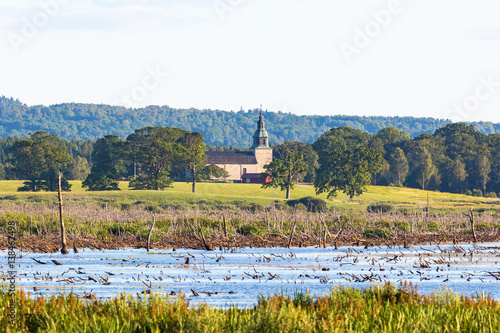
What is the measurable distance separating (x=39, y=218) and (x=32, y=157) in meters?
62.6

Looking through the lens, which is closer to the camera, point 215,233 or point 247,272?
point 247,272

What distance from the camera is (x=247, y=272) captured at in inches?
1130

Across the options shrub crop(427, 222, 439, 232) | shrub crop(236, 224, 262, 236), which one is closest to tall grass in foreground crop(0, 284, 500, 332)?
shrub crop(236, 224, 262, 236)

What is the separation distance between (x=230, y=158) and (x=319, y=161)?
6622 cm

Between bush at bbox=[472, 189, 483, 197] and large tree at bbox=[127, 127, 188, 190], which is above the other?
large tree at bbox=[127, 127, 188, 190]

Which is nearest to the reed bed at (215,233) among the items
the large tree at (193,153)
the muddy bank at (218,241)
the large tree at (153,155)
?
the muddy bank at (218,241)

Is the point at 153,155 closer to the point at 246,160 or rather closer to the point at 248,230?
the point at 248,230

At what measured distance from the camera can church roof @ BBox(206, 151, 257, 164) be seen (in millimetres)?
162625

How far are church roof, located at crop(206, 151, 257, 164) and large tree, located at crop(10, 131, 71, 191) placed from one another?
59157 mm

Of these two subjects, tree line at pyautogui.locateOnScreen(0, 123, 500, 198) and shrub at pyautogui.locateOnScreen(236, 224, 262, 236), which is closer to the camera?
shrub at pyautogui.locateOnScreen(236, 224, 262, 236)

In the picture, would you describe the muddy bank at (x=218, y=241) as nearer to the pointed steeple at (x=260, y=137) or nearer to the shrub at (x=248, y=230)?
the shrub at (x=248, y=230)

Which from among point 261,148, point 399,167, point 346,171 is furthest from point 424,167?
point 261,148

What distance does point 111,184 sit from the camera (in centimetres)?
10312

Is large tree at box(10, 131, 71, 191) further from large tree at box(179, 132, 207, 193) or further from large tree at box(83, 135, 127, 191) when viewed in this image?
large tree at box(179, 132, 207, 193)
